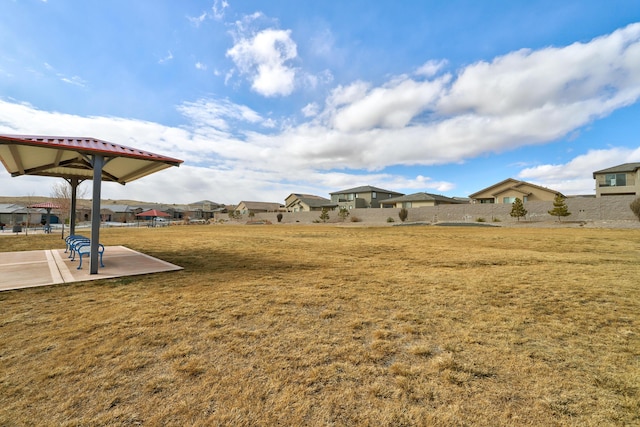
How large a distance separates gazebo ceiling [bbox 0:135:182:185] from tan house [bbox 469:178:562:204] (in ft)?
145

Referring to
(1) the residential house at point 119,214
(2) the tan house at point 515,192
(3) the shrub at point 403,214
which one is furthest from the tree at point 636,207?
(1) the residential house at point 119,214

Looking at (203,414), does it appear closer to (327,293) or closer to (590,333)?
(327,293)

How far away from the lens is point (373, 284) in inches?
253

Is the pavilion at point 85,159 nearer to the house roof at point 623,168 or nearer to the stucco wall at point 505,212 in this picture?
the stucco wall at point 505,212

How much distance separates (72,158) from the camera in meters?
9.45

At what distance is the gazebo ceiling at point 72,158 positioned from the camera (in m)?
6.52

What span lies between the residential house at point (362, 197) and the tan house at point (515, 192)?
64.8ft

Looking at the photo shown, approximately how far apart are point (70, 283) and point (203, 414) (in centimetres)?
631

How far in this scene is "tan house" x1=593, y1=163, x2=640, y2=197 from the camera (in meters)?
33.9

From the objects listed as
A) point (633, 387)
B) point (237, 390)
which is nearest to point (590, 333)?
point (633, 387)

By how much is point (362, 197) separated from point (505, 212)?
2806 centimetres

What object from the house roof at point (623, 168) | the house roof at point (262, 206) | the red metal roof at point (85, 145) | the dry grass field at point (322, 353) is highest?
the house roof at point (623, 168)

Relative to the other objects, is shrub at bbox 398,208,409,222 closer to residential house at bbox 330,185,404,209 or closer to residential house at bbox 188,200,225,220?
residential house at bbox 330,185,404,209

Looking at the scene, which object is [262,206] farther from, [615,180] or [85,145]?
[85,145]
